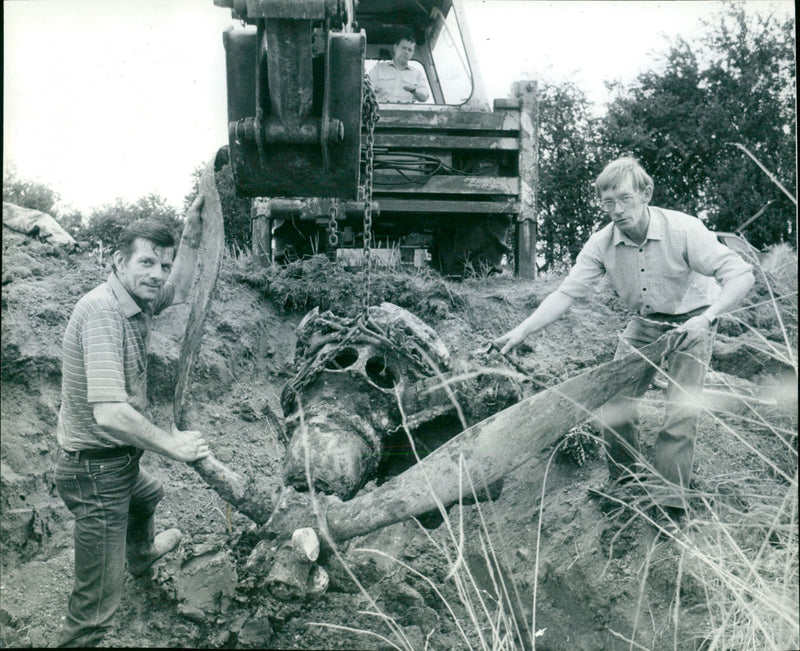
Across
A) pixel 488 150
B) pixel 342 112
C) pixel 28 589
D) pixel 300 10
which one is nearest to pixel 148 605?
pixel 28 589

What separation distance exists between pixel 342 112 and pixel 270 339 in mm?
3606

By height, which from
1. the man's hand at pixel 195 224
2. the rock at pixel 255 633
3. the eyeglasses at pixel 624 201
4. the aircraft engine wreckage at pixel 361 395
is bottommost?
the rock at pixel 255 633

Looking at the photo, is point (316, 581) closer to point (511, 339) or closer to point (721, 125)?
point (511, 339)

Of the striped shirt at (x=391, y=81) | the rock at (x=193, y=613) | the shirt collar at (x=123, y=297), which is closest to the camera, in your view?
the shirt collar at (x=123, y=297)

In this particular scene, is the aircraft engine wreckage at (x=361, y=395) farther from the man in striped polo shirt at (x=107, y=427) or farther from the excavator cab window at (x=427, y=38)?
the excavator cab window at (x=427, y=38)

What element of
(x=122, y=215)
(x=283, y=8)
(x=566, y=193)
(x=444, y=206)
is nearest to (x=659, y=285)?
(x=283, y=8)

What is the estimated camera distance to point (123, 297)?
340 centimetres

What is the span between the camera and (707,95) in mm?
6594

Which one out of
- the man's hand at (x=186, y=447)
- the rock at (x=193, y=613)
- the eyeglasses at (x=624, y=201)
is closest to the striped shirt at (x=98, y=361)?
the man's hand at (x=186, y=447)

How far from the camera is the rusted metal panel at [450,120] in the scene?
6.74m

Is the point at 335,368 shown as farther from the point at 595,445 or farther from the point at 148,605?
the point at 595,445

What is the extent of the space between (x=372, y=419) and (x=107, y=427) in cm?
149

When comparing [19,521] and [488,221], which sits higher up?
[488,221]

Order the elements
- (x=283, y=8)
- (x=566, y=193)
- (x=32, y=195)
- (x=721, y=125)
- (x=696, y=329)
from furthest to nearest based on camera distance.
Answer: (x=566, y=193), (x=32, y=195), (x=721, y=125), (x=696, y=329), (x=283, y=8)
